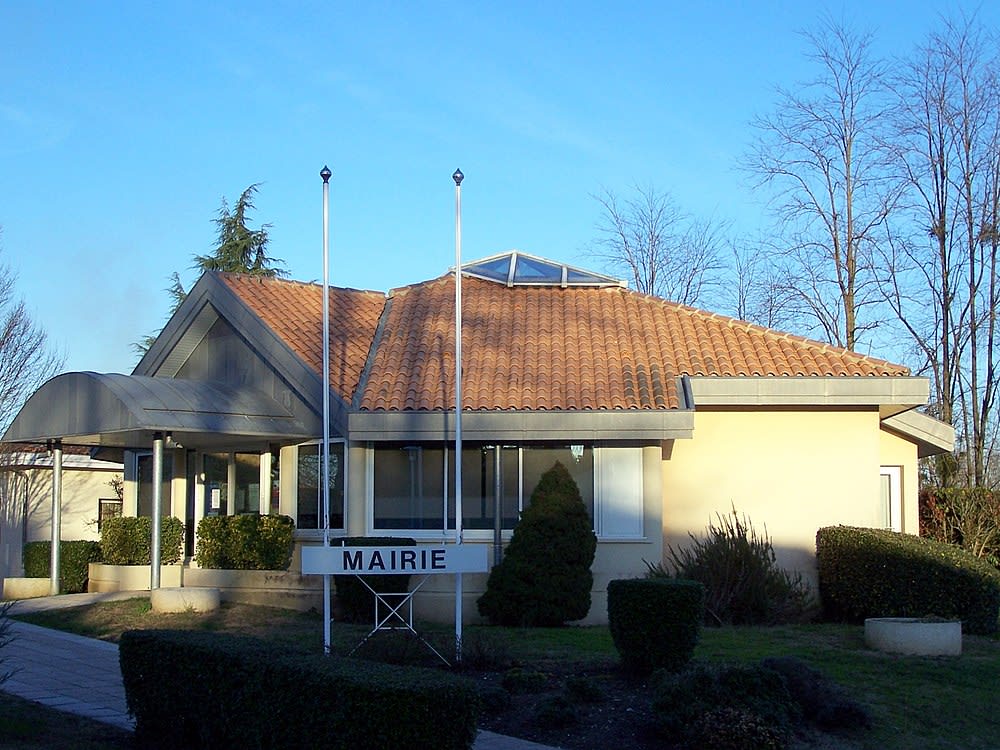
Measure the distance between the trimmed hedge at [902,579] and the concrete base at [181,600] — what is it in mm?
9503

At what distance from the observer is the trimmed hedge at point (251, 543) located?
1936 centimetres

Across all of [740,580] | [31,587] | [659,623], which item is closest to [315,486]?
[31,587]

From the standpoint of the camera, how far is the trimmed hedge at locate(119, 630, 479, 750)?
7.62m

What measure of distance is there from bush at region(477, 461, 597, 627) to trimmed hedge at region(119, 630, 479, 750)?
803 cm

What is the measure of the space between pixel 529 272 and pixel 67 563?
10544 mm

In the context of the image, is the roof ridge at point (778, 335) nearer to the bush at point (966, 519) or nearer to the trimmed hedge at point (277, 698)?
the bush at point (966, 519)

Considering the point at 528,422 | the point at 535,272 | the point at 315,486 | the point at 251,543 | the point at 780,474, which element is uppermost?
the point at 535,272

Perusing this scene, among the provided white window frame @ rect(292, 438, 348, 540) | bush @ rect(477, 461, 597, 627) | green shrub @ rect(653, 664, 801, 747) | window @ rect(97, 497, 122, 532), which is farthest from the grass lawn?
window @ rect(97, 497, 122, 532)

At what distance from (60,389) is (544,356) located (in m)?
8.22

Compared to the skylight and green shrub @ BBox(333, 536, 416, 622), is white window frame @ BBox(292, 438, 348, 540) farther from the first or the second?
the skylight

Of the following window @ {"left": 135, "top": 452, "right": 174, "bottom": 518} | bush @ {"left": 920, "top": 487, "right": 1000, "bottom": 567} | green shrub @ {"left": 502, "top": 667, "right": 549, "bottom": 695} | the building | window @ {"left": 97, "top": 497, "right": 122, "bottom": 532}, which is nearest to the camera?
green shrub @ {"left": 502, "top": 667, "right": 549, "bottom": 695}

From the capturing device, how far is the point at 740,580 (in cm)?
1697

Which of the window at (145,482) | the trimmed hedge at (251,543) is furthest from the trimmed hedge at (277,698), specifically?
the window at (145,482)

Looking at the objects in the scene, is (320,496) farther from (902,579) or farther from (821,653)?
(902,579)
